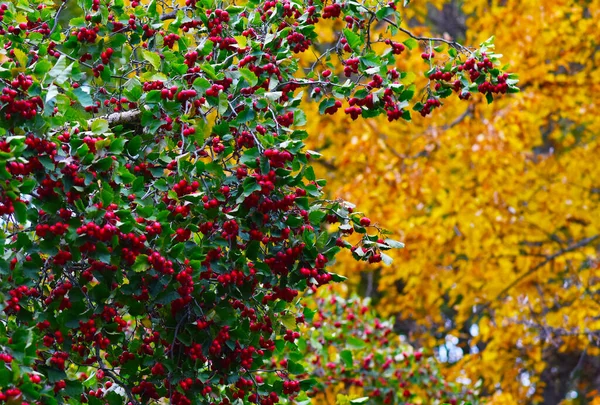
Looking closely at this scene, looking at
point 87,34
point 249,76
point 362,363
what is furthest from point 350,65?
point 362,363

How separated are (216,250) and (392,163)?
19.1ft

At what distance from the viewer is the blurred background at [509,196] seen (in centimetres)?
832

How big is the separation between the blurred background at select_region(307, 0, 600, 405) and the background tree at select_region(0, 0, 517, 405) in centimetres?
503

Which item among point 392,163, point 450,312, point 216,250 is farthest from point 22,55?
point 450,312

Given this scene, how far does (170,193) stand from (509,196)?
20.1ft

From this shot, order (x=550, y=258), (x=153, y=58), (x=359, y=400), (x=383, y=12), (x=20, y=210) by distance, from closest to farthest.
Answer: (x=20, y=210), (x=153, y=58), (x=383, y=12), (x=359, y=400), (x=550, y=258)

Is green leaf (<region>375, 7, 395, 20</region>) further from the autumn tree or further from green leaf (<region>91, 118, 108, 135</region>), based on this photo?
the autumn tree

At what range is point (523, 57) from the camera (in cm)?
848

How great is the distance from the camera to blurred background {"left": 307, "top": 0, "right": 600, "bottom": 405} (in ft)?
27.3

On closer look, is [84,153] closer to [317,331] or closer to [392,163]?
[317,331]

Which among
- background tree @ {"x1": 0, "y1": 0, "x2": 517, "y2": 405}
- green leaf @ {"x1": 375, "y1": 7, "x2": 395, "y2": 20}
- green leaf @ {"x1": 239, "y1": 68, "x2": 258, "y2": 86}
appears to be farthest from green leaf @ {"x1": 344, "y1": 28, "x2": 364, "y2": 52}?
green leaf @ {"x1": 239, "y1": 68, "x2": 258, "y2": 86}

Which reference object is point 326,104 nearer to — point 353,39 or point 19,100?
point 353,39

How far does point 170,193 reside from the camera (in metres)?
2.78

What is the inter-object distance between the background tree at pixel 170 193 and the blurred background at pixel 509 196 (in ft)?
16.5
